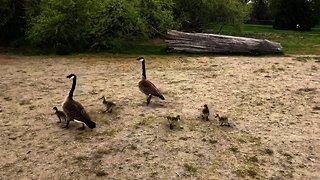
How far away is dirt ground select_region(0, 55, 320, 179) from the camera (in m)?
7.75

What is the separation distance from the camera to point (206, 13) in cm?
2534

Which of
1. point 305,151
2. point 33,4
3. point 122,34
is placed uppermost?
point 33,4

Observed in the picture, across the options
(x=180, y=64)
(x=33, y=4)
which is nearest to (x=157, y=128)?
(x=180, y=64)

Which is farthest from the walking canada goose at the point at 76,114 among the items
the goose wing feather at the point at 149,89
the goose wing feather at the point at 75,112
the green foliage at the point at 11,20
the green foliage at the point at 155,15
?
the green foliage at the point at 11,20

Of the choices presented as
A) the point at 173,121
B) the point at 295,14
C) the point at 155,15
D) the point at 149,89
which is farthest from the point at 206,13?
the point at 173,121

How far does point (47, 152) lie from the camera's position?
8219 millimetres

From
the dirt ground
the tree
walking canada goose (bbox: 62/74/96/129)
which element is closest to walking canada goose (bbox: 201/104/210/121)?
the dirt ground

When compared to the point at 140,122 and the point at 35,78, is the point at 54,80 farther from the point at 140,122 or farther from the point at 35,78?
the point at 140,122

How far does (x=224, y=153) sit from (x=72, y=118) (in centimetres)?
290

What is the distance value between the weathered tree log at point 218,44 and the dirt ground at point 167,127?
3.97 m

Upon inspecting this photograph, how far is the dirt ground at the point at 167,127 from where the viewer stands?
7754 mm

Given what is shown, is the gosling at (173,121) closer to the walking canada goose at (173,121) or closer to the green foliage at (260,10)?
the walking canada goose at (173,121)

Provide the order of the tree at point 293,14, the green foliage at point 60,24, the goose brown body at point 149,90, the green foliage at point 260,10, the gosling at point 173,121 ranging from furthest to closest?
the green foliage at point 260,10 → the tree at point 293,14 → the green foliage at point 60,24 → the goose brown body at point 149,90 → the gosling at point 173,121

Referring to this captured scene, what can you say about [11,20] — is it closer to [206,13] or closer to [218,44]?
[218,44]
